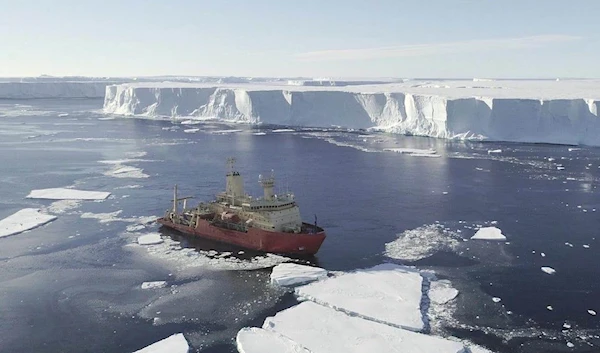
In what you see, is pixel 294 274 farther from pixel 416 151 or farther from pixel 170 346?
pixel 416 151

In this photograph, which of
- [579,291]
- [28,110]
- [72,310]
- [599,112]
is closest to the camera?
[72,310]

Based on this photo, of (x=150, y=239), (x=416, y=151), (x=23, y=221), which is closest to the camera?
(x=150, y=239)

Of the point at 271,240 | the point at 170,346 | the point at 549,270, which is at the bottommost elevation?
the point at 170,346

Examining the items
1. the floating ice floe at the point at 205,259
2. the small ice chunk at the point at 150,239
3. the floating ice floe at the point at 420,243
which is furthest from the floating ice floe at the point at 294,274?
the small ice chunk at the point at 150,239

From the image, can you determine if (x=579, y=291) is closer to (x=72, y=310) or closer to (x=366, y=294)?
(x=366, y=294)

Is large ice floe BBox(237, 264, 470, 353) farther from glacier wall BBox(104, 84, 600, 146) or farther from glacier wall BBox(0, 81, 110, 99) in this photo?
glacier wall BBox(0, 81, 110, 99)

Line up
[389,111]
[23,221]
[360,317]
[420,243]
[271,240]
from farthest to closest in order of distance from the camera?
1. [389,111]
2. [23,221]
3. [420,243]
4. [271,240]
5. [360,317]

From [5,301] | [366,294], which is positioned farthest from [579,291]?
[5,301]

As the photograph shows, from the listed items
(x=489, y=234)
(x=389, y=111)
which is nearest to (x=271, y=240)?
(x=489, y=234)
